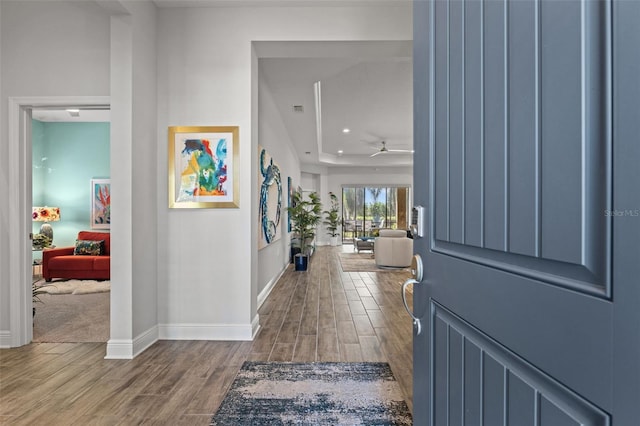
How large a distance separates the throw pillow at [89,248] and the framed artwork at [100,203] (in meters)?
0.68

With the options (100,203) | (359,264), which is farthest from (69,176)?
(359,264)

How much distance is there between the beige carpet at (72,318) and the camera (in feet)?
9.83

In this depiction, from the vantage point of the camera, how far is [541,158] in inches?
22.3

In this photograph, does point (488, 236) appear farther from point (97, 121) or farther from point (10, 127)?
point (97, 121)

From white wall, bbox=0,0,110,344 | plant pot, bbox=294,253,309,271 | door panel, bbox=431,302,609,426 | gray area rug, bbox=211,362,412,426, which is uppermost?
white wall, bbox=0,0,110,344

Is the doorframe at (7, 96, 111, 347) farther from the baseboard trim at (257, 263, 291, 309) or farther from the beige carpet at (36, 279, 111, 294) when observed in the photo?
the baseboard trim at (257, 263, 291, 309)

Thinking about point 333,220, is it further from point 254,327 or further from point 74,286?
point 254,327

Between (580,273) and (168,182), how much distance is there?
121 inches

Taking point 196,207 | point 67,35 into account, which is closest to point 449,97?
point 196,207

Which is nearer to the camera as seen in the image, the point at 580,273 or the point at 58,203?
the point at 580,273

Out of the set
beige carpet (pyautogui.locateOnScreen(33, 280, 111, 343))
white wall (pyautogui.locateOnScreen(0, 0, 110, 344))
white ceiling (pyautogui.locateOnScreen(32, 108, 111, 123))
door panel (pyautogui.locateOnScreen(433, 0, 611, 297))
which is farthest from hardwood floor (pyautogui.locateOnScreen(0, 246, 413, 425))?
white ceiling (pyautogui.locateOnScreen(32, 108, 111, 123))

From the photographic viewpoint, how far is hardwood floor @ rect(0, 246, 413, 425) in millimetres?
1889

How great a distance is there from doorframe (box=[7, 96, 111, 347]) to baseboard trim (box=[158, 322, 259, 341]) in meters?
1.15

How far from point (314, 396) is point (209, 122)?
94.1 inches
